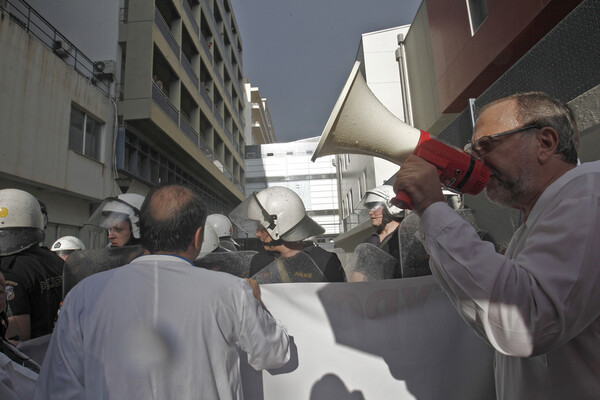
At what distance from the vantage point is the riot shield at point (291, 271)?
2221mm

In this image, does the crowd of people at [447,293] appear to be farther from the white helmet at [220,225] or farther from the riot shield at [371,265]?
the white helmet at [220,225]

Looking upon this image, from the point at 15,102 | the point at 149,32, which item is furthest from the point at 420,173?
the point at 149,32

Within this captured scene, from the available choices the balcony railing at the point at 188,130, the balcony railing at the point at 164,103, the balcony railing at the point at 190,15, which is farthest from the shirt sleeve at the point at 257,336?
the balcony railing at the point at 190,15

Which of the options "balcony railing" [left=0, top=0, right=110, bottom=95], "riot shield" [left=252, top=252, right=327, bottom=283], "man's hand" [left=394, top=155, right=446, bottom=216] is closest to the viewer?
"man's hand" [left=394, top=155, right=446, bottom=216]

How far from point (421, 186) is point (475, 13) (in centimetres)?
790

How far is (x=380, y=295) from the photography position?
1996 millimetres

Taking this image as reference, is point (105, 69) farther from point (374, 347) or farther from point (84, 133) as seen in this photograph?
point (374, 347)

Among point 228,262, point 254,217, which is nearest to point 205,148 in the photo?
point 254,217

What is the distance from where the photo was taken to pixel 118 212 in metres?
3.33

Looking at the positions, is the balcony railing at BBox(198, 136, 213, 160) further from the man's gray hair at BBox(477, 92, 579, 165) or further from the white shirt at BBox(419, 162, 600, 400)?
the white shirt at BBox(419, 162, 600, 400)

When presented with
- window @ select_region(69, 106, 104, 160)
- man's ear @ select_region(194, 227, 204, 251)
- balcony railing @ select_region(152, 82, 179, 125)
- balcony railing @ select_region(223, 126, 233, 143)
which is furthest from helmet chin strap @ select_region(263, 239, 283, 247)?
balcony railing @ select_region(223, 126, 233, 143)

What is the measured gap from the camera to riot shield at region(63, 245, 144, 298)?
213cm

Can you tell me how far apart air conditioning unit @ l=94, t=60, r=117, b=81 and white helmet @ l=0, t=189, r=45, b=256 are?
10.5 meters

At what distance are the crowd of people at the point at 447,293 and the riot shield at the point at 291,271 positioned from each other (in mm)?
490
